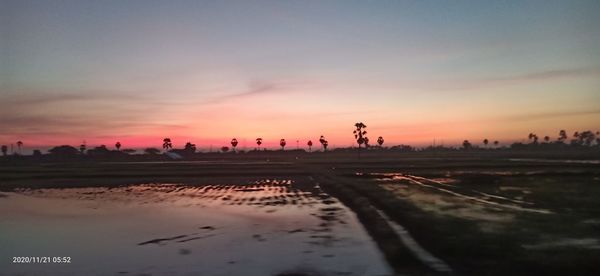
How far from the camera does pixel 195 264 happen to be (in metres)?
13.6

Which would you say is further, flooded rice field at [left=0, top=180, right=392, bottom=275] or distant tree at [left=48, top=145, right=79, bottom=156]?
distant tree at [left=48, top=145, right=79, bottom=156]

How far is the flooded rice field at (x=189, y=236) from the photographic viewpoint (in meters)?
13.3

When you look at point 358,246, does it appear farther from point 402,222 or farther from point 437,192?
point 437,192

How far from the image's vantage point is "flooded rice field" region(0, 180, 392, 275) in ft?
43.6

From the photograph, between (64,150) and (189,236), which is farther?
(64,150)

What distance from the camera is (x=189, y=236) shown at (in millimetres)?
18641

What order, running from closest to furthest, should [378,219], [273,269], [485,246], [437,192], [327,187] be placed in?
[273,269] < [485,246] < [378,219] < [437,192] < [327,187]

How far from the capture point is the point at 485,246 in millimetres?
14586

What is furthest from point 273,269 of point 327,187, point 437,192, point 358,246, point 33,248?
point 327,187

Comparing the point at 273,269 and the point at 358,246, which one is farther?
the point at 358,246

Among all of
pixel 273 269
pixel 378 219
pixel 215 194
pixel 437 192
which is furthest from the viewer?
pixel 215 194

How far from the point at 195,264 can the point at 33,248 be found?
6.68 m

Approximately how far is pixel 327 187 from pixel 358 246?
88.7 feet

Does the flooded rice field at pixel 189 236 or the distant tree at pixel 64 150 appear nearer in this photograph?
the flooded rice field at pixel 189 236
